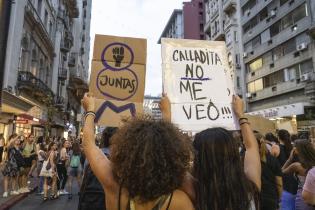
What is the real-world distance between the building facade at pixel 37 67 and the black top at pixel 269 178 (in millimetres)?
16612

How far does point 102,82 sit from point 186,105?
1.19m

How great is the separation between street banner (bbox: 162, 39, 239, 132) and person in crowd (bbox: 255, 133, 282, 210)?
1.07 m

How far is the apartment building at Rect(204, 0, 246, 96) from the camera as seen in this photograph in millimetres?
39031

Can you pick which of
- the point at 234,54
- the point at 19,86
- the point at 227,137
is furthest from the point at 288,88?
the point at 227,137

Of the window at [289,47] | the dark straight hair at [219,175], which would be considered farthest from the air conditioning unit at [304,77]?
the dark straight hair at [219,175]

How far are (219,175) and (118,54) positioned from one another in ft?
9.69

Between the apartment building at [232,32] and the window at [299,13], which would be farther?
the apartment building at [232,32]

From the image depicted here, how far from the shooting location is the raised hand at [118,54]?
4.61m

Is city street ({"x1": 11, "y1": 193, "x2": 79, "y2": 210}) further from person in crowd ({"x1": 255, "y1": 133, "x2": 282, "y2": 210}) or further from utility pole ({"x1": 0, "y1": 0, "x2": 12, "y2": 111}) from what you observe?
person in crowd ({"x1": 255, "y1": 133, "x2": 282, "y2": 210})

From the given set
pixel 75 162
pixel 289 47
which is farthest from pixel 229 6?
pixel 75 162

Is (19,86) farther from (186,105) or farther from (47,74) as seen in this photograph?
(186,105)

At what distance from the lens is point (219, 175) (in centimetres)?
206

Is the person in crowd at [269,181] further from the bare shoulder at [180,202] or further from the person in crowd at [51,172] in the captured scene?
the person in crowd at [51,172]

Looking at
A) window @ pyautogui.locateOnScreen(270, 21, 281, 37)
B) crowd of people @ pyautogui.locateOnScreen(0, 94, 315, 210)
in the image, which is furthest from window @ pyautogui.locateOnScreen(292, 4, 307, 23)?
crowd of people @ pyautogui.locateOnScreen(0, 94, 315, 210)
